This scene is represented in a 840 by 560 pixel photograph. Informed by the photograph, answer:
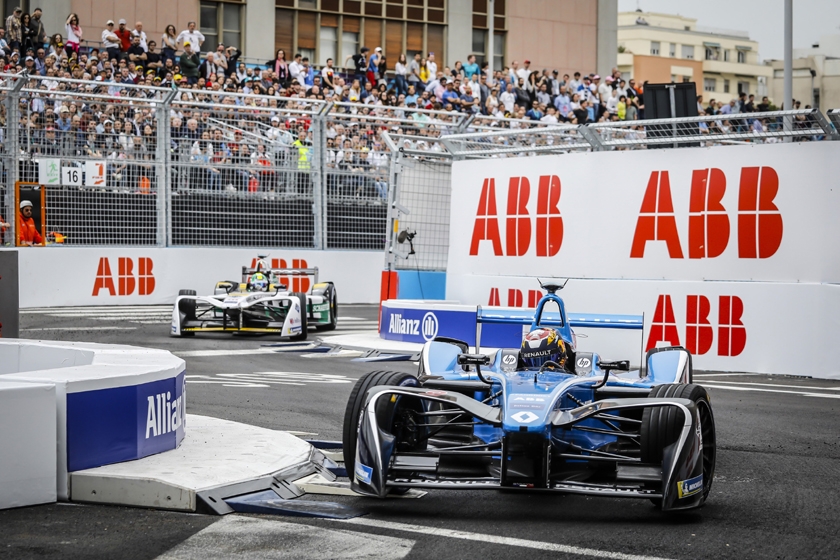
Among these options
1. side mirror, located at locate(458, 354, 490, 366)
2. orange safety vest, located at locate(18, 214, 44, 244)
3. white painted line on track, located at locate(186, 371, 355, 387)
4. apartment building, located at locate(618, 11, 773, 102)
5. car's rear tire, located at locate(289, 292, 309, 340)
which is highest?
apartment building, located at locate(618, 11, 773, 102)

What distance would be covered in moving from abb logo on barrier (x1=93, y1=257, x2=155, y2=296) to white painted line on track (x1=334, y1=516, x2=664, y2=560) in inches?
643

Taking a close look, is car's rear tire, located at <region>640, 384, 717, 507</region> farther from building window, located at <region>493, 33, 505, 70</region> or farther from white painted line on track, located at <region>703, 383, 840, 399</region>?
building window, located at <region>493, 33, 505, 70</region>

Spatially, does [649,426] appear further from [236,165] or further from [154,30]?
[154,30]

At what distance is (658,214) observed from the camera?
14773mm

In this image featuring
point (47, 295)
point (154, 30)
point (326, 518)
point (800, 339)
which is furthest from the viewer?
point (154, 30)

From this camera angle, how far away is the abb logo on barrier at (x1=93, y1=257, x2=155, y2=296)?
21.3 m

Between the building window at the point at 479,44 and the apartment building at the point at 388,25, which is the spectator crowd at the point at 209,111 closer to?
the apartment building at the point at 388,25

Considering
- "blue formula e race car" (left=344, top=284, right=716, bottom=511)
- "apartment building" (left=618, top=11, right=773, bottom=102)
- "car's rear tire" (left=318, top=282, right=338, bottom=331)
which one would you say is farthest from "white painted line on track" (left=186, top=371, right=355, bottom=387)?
"apartment building" (left=618, top=11, right=773, bottom=102)

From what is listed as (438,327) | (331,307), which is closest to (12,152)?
(331,307)

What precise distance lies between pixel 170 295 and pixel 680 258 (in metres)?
11.3

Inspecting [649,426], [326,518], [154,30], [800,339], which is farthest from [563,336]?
[154,30]

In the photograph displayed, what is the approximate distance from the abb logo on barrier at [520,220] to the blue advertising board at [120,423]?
9.49 m

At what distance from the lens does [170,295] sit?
73.0ft

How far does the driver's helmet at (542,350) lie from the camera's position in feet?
25.1
